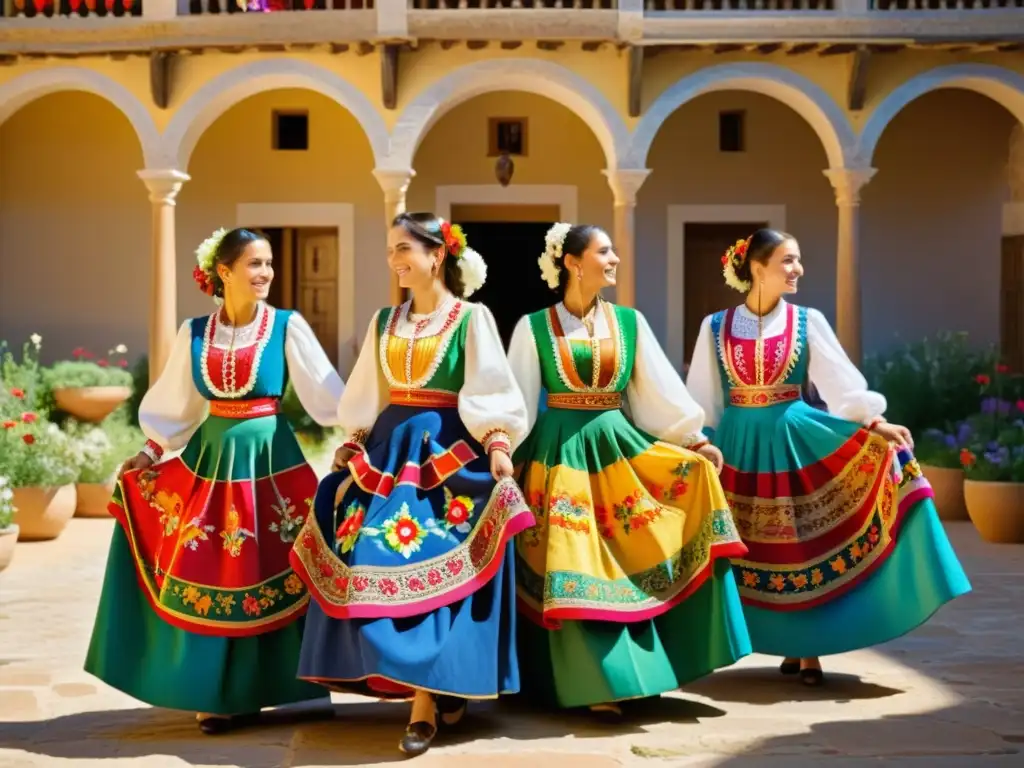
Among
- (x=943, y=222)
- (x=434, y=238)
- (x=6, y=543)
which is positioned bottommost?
(x=6, y=543)

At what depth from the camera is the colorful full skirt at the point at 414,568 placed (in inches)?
197

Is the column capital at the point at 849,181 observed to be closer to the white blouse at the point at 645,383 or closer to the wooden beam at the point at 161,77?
the wooden beam at the point at 161,77

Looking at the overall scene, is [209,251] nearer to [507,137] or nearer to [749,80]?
[749,80]

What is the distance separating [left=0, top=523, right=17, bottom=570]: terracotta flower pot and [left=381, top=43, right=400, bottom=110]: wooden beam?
6.81m

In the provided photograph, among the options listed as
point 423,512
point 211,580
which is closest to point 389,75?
point 211,580

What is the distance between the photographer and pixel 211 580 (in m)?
5.35

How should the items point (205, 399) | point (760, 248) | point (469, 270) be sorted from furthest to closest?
point (760, 248), point (205, 399), point (469, 270)

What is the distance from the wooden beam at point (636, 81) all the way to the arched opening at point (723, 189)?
2.16 metres

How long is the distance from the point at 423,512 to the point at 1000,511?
21.2 ft

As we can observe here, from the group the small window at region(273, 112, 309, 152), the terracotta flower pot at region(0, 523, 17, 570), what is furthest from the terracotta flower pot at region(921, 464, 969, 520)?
the small window at region(273, 112, 309, 152)

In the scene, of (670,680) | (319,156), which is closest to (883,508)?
(670,680)

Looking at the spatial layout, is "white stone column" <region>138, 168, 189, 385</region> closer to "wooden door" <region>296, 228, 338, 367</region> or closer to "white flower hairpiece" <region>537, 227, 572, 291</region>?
"wooden door" <region>296, 228, 338, 367</region>

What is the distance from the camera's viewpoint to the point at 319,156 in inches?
663

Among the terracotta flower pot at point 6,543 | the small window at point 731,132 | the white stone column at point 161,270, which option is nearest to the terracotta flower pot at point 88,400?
the white stone column at point 161,270
